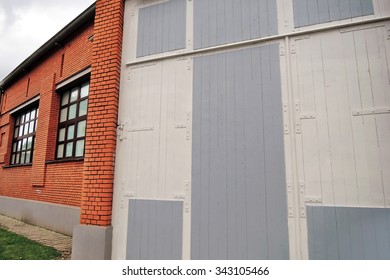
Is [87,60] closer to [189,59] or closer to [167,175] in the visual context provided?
[189,59]

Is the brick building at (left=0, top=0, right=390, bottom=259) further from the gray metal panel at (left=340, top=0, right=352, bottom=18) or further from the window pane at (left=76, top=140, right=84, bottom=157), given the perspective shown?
the window pane at (left=76, top=140, right=84, bottom=157)

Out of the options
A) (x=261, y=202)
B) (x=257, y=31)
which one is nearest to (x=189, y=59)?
(x=257, y=31)

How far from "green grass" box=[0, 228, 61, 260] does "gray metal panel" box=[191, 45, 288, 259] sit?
2939mm

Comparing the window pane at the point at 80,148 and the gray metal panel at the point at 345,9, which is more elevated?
the gray metal panel at the point at 345,9

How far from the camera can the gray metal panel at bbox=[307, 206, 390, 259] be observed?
2.71m

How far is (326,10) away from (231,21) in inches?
48.9

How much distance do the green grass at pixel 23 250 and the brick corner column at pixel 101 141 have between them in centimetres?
101

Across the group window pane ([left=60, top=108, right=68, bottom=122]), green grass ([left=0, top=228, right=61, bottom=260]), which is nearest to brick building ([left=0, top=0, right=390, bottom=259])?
green grass ([left=0, top=228, right=61, bottom=260])

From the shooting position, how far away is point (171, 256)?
3406mm

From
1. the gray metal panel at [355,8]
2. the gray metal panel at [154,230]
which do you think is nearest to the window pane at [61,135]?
the gray metal panel at [154,230]

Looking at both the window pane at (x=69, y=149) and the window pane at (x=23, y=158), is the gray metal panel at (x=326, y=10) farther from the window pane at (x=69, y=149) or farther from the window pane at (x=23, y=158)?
the window pane at (x=23, y=158)

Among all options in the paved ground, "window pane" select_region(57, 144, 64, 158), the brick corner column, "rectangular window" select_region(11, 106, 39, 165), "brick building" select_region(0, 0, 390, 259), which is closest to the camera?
"brick building" select_region(0, 0, 390, 259)

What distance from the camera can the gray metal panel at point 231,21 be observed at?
135 inches

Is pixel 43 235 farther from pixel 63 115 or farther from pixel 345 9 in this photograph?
pixel 345 9
